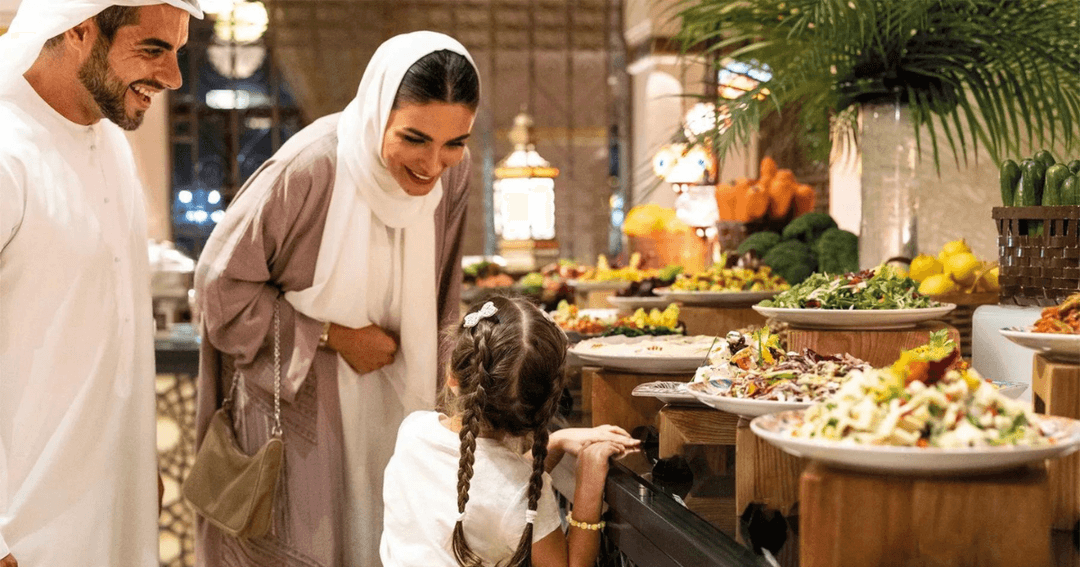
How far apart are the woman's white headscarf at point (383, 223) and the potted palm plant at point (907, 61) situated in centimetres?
84

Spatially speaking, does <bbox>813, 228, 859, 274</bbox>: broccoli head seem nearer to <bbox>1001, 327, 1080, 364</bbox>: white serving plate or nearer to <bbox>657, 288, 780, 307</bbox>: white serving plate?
<bbox>657, 288, 780, 307</bbox>: white serving plate

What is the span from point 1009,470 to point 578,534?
0.85 meters

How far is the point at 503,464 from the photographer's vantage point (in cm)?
181

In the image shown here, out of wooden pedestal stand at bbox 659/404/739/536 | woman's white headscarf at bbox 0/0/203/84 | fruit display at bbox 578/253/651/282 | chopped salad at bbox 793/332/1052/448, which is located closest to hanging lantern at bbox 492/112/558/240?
fruit display at bbox 578/253/651/282

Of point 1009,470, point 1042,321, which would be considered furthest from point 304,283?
point 1009,470

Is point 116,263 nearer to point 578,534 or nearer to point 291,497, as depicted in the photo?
point 291,497

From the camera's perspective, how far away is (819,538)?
103cm

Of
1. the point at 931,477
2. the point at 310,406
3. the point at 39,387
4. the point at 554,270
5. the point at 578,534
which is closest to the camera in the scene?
the point at 931,477

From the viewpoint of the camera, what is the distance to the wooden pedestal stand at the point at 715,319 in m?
2.90

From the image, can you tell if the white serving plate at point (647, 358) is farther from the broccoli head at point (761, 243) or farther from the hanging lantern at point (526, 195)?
the hanging lantern at point (526, 195)

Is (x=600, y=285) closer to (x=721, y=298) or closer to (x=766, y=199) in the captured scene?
(x=766, y=199)

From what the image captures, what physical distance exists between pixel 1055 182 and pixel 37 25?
1.99 meters

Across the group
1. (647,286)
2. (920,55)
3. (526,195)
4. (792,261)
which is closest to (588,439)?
(920,55)

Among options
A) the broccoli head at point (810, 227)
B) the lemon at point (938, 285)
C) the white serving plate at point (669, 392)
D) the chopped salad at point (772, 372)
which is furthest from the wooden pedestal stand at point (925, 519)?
the broccoli head at point (810, 227)
